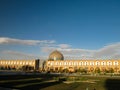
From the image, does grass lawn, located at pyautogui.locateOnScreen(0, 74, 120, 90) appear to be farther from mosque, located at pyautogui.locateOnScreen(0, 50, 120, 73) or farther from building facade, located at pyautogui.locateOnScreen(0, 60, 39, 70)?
building facade, located at pyautogui.locateOnScreen(0, 60, 39, 70)

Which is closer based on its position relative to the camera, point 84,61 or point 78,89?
point 78,89

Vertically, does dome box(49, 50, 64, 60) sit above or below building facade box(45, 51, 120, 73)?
above

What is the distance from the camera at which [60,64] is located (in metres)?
124

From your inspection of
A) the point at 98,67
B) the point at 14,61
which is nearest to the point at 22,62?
the point at 14,61

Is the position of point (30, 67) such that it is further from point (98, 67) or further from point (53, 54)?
point (98, 67)

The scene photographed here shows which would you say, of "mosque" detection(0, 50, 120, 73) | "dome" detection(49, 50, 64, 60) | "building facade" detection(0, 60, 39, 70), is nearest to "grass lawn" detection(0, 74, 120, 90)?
"mosque" detection(0, 50, 120, 73)

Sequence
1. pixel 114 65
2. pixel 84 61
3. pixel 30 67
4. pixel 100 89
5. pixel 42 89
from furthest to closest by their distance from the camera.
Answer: pixel 30 67 < pixel 84 61 < pixel 114 65 < pixel 100 89 < pixel 42 89

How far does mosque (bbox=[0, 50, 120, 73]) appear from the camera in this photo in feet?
Result: 366

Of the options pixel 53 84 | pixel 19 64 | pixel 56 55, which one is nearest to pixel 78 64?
pixel 56 55

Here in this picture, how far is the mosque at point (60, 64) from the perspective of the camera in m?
112

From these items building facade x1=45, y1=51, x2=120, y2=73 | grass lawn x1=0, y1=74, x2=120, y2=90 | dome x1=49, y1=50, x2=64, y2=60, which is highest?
dome x1=49, y1=50, x2=64, y2=60

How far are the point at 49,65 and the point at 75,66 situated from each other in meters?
16.9

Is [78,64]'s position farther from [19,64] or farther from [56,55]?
[19,64]

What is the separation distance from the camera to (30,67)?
416 ft
